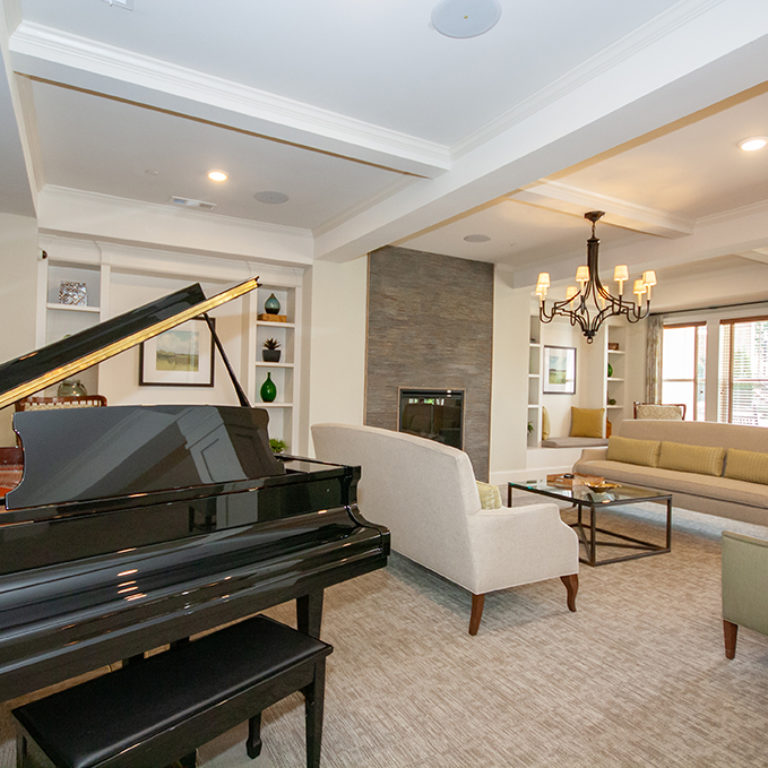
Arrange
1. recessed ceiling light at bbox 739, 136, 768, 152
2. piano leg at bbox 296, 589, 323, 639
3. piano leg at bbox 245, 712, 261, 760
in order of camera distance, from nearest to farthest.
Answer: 1. piano leg at bbox 245, 712, 261, 760
2. piano leg at bbox 296, 589, 323, 639
3. recessed ceiling light at bbox 739, 136, 768, 152

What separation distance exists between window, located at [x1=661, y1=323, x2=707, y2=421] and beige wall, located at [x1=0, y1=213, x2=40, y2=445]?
26.4ft

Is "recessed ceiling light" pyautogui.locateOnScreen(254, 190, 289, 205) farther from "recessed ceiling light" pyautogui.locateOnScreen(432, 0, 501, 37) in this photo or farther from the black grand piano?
the black grand piano

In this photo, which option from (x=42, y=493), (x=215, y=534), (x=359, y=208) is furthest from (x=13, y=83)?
(x=359, y=208)

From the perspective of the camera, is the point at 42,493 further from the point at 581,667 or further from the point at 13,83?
the point at 581,667

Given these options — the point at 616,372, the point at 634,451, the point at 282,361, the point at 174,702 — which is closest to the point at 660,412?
the point at 616,372

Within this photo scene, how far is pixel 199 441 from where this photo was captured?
187cm

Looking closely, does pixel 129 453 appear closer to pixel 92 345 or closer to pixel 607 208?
pixel 92 345

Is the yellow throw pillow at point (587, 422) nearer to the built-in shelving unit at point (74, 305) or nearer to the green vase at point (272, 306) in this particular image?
the green vase at point (272, 306)

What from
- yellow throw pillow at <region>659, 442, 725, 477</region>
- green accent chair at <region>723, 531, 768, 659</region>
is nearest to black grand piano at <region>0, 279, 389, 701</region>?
green accent chair at <region>723, 531, 768, 659</region>

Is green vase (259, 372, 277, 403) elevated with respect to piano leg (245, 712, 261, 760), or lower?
elevated

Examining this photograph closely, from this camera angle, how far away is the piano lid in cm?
154

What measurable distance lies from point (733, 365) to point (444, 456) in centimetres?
645

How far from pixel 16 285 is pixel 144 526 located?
350 centimetres

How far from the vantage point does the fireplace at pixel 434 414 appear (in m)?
6.05
